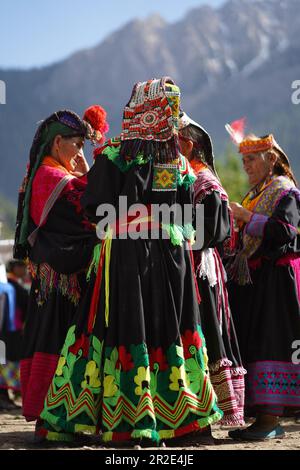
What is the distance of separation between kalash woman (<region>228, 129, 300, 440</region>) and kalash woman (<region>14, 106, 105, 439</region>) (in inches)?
46.3

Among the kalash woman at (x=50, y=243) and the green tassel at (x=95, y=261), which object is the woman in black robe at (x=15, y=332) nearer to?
the kalash woman at (x=50, y=243)

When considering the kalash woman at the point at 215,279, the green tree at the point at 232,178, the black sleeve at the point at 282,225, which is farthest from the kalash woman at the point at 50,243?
the green tree at the point at 232,178

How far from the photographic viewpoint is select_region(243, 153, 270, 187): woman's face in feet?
19.4

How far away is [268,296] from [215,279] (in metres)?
0.59

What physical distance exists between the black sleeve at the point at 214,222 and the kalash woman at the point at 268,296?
59cm

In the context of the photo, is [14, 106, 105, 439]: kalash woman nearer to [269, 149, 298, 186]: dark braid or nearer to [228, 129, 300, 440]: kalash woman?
[228, 129, 300, 440]: kalash woman

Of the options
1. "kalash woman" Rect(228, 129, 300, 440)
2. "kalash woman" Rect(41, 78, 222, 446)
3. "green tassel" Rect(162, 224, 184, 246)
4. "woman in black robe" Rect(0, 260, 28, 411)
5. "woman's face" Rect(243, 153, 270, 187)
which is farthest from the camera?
"woman in black robe" Rect(0, 260, 28, 411)

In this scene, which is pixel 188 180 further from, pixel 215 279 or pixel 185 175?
pixel 215 279

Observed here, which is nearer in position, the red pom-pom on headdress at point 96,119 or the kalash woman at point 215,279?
the kalash woman at point 215,279

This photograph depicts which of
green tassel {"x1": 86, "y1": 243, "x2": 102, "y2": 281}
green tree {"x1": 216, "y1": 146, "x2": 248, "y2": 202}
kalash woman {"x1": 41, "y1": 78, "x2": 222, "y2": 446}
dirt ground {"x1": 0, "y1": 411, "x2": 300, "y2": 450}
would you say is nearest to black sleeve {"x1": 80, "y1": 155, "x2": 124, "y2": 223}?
kalash woman {"x1": 41, "y1": 78, "x2": 222, "y2": 446}

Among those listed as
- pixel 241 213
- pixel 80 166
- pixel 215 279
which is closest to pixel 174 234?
pixel 215 279

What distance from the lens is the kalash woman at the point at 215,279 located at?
496 cm

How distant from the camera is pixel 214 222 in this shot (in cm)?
491

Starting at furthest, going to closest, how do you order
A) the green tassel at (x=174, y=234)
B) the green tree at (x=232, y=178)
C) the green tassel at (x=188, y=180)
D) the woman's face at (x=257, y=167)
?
the green tree at (x=232, y=178)
the woman's face at (x=257, y=167)
the green tassel at (x=188, y=180)
the green tassel at (x=174, y=234)
